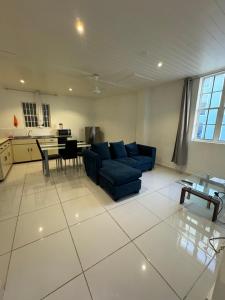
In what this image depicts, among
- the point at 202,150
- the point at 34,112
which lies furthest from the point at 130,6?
the point at 34,112

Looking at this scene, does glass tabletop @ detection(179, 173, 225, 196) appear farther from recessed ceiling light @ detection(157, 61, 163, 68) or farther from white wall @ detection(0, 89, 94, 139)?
white wall @ detection(0, 89, 94, 139)

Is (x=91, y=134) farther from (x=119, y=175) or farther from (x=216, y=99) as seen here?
(x=216, y=99)

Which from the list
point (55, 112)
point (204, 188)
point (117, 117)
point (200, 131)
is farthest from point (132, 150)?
point (55, 112)

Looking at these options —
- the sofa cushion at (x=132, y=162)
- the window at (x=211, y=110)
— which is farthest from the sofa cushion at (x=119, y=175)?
the window at (x=211, y=110)

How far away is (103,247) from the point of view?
1622 mm

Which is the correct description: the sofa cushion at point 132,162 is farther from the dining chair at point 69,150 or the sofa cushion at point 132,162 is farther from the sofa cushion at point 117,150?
the dining chair at point 69,150

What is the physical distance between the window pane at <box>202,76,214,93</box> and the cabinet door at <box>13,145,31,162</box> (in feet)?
18.7

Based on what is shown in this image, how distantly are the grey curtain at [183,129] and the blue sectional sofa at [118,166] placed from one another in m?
0.70

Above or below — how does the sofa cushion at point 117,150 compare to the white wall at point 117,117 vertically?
below

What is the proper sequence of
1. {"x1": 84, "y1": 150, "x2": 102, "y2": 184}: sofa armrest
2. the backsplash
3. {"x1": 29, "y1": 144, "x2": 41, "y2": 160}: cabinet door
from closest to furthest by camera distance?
1. {"x1": 84, "y1": 150, "x2": 102, "y2": 184}: sofa armrest
2. {"x1": 29, "y1": 144, "x2": 41, "y2": 160}: cabinet door
3. the backsplash

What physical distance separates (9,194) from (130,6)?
11.9ft

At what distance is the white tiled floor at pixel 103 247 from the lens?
Result: 1.23m

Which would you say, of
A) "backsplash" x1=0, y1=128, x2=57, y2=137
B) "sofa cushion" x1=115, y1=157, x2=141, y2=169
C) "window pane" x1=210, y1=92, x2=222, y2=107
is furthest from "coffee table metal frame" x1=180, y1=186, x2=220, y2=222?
"backsplash" x1=0, y1=128, x2=57, y2=137

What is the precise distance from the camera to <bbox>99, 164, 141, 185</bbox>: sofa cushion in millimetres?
2521
